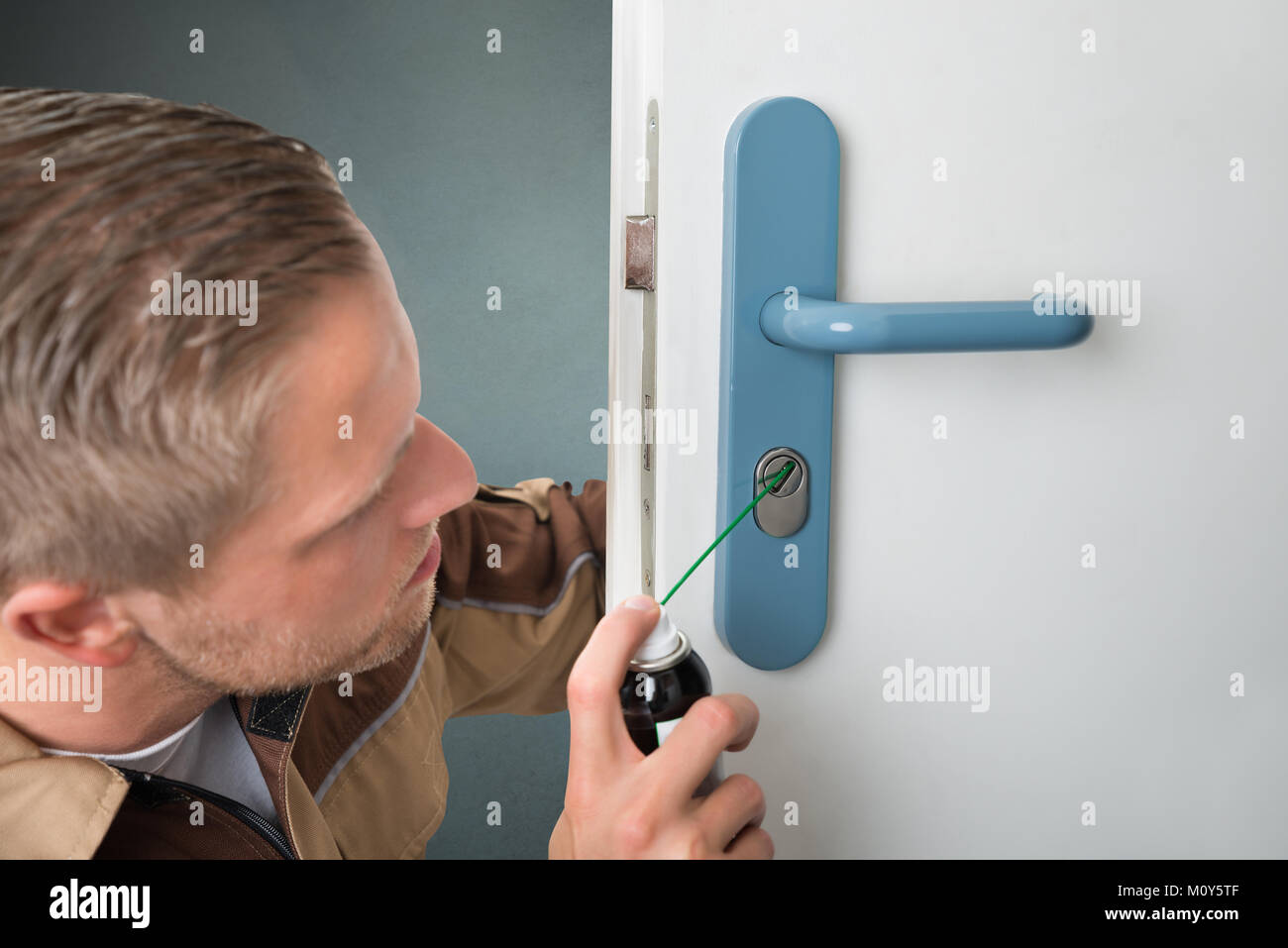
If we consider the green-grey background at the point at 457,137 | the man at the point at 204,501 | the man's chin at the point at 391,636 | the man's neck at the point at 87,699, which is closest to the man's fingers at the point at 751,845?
the man at the point at 204,501

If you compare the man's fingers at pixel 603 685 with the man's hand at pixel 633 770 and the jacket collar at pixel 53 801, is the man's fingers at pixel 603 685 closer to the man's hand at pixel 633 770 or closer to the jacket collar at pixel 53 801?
the man's hand at pixel 633 770

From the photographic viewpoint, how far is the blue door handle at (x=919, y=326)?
0.43 meters

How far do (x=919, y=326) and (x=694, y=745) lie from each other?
0.76 ft

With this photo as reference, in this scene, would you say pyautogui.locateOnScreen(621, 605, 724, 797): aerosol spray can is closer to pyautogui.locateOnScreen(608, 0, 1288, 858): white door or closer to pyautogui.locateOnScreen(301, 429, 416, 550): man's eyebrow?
pyautogui.locateOnScreen(608, 0, 1288, 858): white door

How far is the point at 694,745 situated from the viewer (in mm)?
448

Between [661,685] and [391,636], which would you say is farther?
[391,636]

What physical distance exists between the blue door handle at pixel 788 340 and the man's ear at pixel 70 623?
364 millimetres

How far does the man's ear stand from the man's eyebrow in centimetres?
13

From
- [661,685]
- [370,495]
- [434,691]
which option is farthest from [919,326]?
[434,691]

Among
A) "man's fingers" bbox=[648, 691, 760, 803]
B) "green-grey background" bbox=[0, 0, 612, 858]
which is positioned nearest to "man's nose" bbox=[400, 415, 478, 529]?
"man's fingers" bbox=[648, 691, 760, 803]

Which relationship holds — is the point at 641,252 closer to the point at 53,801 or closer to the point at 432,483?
the point at 432,483

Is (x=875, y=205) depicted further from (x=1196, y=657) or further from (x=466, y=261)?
(x=466, y=261)

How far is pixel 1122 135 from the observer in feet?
1.60

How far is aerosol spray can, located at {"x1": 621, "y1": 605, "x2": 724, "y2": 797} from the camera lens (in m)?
0.46
